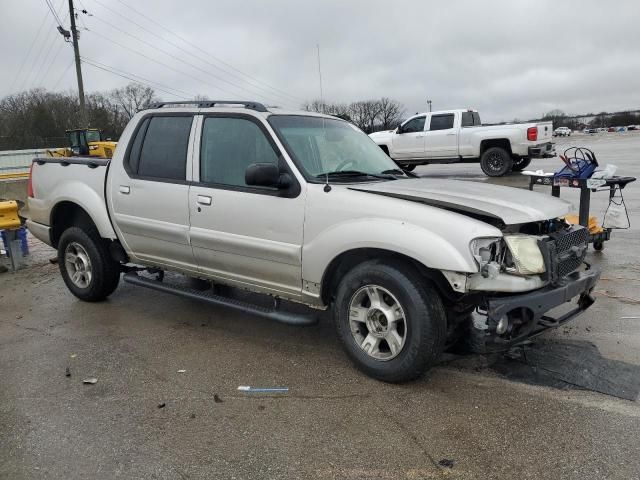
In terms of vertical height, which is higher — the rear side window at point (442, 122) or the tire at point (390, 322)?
the rear side window at point (442, 122)

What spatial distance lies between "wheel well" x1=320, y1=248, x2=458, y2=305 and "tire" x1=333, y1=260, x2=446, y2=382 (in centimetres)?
5

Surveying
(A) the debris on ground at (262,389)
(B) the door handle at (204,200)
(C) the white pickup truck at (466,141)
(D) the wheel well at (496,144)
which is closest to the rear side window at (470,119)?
(C) the white pickup truck at (466,141)

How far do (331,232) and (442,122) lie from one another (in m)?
14.7

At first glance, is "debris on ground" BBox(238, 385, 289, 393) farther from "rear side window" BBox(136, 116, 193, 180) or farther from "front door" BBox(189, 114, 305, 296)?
"rear side window" BBox(136, 116, 193, 180)

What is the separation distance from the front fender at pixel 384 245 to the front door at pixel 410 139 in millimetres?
14599

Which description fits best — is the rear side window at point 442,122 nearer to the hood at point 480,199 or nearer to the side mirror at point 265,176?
the hood at point 480,199

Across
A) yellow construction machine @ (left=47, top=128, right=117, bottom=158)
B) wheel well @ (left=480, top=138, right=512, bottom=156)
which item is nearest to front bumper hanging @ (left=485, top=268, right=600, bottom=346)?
wheel well @ (left=480, top=138, right=512, bottom=156)

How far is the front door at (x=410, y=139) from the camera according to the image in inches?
704

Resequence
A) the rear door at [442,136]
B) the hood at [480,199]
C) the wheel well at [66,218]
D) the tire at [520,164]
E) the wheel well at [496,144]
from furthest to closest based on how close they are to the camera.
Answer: the tire at [520,164], the rear door at [442,136], the wheel well at [496,144], the wheel well at [66,218], the hood at [480,199]

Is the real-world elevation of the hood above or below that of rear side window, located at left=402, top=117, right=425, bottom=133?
below

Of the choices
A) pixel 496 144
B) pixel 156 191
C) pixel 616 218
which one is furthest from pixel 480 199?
pixel 496 144

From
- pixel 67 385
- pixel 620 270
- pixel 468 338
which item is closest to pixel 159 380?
pixel 67 385

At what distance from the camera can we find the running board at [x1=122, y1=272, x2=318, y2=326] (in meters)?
4.06

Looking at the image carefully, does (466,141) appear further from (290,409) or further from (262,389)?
(290,409)
